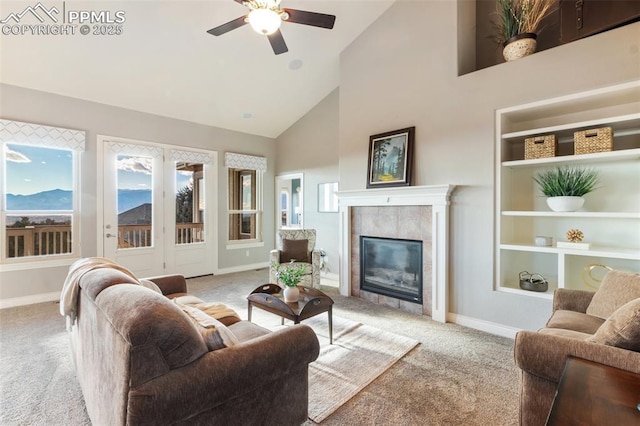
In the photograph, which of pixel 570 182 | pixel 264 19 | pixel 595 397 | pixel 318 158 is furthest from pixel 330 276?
pixel 595 397

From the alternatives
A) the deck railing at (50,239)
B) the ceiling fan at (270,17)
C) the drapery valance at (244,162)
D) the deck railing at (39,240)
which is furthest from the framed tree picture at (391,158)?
the deck railing at (39,240)

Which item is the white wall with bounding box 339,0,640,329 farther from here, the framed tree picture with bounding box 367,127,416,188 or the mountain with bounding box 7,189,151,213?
the mountain with bounding box 7,189,151,213

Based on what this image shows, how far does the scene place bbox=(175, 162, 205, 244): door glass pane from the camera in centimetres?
552

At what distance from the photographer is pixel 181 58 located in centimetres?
424

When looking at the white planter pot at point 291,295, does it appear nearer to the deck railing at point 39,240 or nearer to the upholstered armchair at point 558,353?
the upholstered armchair at point 558,353

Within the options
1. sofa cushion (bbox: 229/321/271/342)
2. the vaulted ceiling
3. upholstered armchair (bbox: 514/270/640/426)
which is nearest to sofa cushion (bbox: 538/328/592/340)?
upholstered armchair (bbox: 514/270/640/426)

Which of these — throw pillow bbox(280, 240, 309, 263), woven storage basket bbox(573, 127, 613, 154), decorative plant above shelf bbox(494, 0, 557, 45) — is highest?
decorative plant above shelf bbox(494, 0, 557, 45)

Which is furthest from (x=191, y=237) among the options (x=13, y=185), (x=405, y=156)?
(x=405, y=156)

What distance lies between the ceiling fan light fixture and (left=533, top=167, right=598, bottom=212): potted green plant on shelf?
2.95 meters

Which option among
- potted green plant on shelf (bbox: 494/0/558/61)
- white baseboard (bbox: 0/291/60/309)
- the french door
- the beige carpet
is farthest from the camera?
the french door

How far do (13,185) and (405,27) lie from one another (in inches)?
221

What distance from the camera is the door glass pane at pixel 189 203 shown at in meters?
5.52

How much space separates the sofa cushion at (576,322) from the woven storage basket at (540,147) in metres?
1.56

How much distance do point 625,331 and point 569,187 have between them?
192cm
